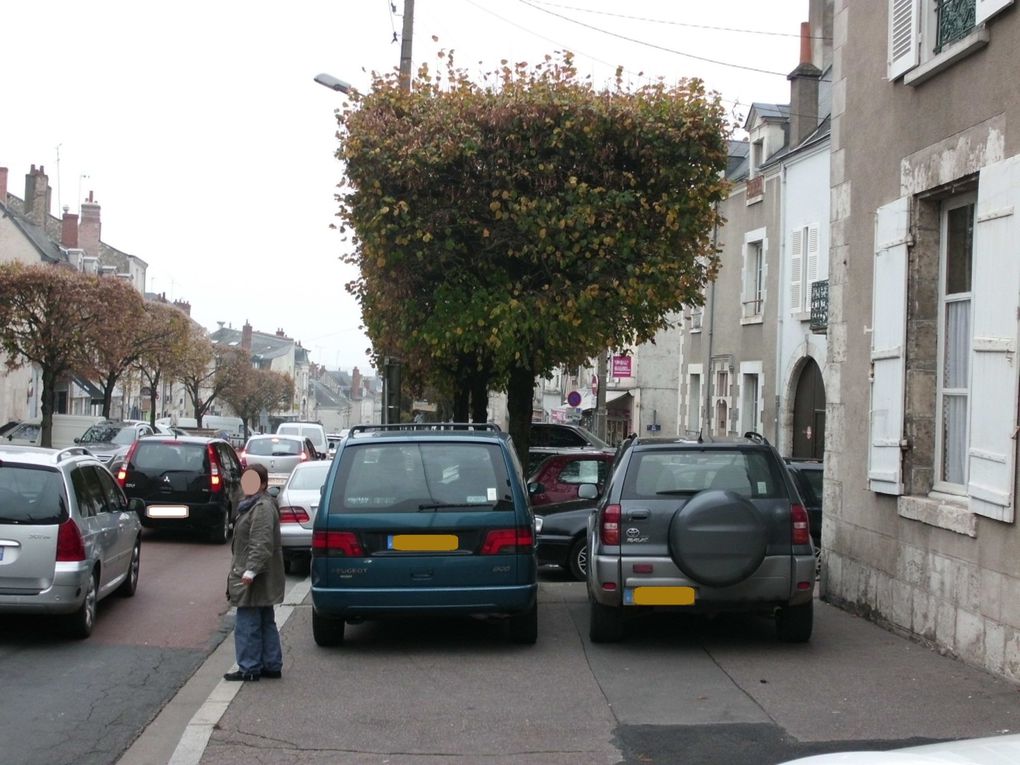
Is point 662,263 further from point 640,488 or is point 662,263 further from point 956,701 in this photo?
point 956,701

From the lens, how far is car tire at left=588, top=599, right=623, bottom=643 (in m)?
9.01

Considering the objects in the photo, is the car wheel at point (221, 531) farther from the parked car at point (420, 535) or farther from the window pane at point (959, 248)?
the window pane at point (959, 248)

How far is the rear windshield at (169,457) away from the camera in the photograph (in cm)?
1753

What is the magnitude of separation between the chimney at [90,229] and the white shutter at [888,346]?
209 feet

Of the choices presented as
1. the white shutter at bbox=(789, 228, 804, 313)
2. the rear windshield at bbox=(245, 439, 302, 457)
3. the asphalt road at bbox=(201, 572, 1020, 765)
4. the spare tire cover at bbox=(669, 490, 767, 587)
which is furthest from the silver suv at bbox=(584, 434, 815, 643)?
the rear windshield at bbox=(245, 439, 302, 457)

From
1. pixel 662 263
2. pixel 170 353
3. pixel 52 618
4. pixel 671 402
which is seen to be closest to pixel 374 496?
pixel 52 618

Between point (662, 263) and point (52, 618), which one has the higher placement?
point (662, 263)

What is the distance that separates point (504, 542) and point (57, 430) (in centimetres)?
3108

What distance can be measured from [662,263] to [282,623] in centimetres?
793

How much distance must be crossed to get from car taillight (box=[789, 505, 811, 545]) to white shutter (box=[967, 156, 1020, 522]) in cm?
112

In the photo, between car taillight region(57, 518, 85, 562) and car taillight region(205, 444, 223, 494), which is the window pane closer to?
car taillight region(57, 518, 85, 562)

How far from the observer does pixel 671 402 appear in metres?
40.1

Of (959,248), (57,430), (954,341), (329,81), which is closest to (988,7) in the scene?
(959,248)

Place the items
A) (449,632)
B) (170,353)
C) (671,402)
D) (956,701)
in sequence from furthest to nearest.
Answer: (170,353), (671,402), (449,632), (956,701)
